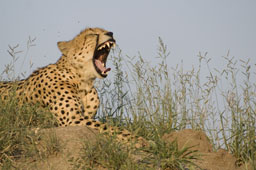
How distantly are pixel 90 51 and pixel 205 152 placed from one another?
1725 mm

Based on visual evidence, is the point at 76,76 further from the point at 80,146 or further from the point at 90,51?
the point at 80,146

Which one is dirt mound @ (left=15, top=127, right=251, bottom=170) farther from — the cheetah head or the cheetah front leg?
the cheetah head

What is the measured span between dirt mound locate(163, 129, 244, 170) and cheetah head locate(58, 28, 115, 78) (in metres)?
1.18

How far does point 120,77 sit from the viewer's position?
4.66 m

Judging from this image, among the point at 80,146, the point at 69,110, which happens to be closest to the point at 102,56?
the point at 69,110

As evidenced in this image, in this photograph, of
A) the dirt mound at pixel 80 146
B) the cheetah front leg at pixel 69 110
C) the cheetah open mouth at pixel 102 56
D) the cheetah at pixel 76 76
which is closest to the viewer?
the dirt mound at pixel 80 146

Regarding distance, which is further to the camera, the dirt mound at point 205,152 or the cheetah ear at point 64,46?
the cheetah ear at point 64,46

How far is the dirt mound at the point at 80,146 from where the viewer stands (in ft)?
10.2

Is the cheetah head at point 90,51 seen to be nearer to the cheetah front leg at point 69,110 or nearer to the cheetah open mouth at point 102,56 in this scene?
the cheetah open mouth at point 102,56

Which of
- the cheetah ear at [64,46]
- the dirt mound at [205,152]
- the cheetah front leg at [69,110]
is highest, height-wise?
the cheetah ear at [64,46]

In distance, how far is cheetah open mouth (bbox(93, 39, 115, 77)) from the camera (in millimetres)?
4434

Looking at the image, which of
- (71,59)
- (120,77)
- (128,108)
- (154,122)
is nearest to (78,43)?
(71,59)

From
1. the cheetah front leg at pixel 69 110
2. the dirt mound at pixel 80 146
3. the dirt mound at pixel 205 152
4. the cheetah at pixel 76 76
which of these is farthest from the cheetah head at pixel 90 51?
the dirt mound at pixel 205 152

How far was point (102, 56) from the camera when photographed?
15.3 ft
